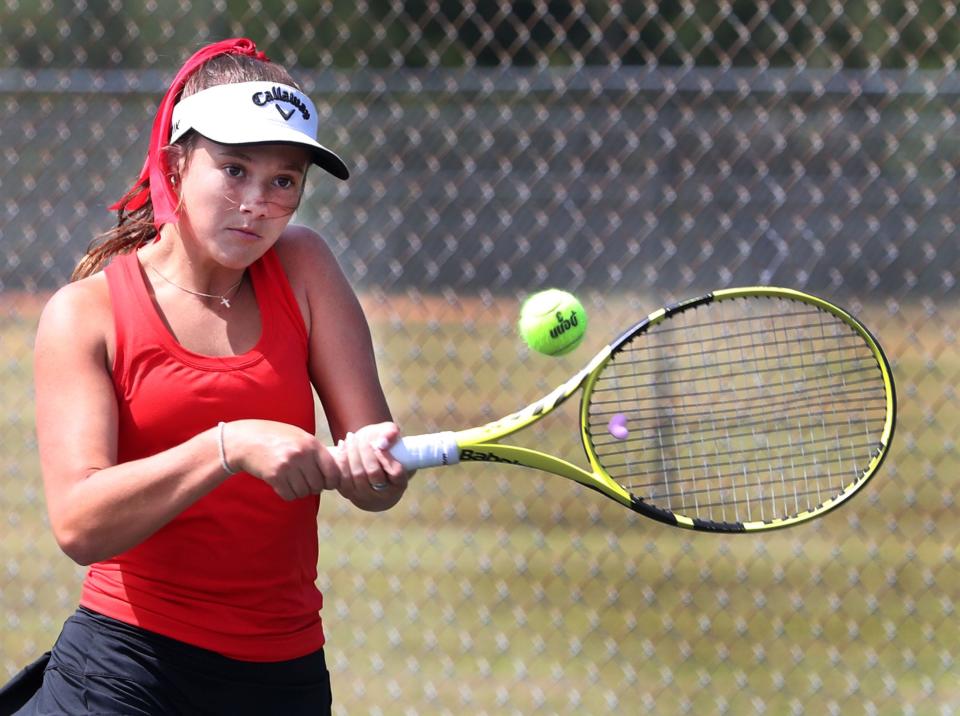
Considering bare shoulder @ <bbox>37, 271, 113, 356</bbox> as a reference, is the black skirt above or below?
below

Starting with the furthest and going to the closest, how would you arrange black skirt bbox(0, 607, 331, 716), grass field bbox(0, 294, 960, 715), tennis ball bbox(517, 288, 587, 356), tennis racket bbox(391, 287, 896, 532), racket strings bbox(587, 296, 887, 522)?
grass field bbox(0, 294, 960, 715) < racket strings bbox(587, 296, 887, 522) < tennis ball bbox(517, 288, 587, 356) < tennis racket bbox(391, 287, 896, 532) < black skirt bbox(0, 607, 331, 716)

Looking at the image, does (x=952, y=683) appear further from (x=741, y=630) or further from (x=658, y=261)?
(x=658, y=261)

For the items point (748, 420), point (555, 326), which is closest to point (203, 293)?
point (555, 326)

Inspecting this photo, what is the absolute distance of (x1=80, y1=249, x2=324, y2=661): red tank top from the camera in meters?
2.01

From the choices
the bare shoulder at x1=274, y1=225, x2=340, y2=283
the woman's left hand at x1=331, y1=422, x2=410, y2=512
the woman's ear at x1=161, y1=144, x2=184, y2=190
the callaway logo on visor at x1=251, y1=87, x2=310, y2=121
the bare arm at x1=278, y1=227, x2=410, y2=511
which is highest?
the callaway logo on visor at x1=251, y1=87, x2=310, y2=121

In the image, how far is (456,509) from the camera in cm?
552

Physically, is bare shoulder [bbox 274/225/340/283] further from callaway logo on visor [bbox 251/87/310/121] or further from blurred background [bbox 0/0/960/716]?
blurred background [bbox 0/0/960/716]

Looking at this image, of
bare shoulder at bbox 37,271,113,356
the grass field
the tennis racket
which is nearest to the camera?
bare shoulder at bbox 37,271,113,356

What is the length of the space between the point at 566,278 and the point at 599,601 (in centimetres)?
364

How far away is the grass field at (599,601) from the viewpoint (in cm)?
415

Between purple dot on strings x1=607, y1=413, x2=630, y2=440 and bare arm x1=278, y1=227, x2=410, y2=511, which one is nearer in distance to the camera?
bare arm x1=278, y1=227, x2=410, y2=511

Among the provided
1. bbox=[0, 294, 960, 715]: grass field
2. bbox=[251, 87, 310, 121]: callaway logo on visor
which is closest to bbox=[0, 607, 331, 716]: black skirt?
bbox=[251, 87, 310, 121]: callaway logo on visor

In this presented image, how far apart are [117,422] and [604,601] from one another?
2817mm

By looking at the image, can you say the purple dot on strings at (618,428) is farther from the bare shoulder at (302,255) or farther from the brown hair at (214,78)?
the brown hair at (214,78)
